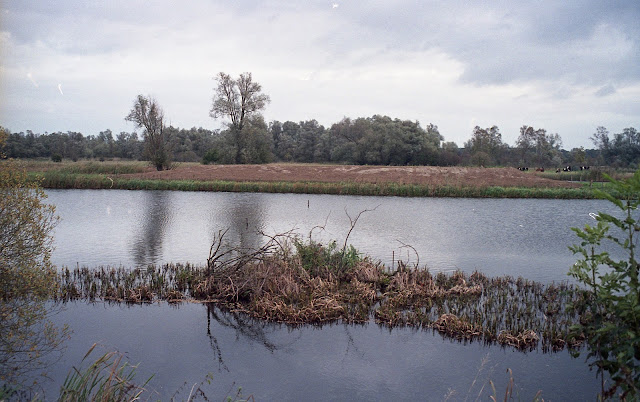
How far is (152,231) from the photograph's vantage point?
835 inches

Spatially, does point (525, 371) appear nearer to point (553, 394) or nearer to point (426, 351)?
point (553, 394)

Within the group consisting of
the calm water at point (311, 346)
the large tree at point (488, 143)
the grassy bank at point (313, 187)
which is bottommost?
the calm water at point (311, 346)

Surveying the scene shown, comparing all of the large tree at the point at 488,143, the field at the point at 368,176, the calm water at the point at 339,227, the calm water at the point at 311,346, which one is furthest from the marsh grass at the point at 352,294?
the large tree at the point at 488,143

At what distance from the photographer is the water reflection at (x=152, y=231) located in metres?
16.0

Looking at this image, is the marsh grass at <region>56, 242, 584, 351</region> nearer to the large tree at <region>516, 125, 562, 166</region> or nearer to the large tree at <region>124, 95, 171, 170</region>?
the large tree at <region>124, 95, 171, 170</region>

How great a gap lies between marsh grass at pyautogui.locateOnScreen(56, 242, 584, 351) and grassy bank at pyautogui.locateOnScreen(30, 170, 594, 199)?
26369 millimetres

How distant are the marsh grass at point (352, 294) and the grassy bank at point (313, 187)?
26369 mm

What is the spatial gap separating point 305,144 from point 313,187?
195 ft

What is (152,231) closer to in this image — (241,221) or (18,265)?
(241,221)

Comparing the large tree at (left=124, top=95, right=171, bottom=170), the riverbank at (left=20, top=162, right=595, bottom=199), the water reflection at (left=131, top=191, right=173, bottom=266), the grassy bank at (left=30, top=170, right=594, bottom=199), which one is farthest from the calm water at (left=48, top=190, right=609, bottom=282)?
the large tree at (left=124, top=95, right=171, bottom=170)

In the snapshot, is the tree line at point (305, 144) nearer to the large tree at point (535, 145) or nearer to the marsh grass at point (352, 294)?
the large tree at point (535, 145)

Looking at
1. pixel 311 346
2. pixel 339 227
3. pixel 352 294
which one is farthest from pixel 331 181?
pixel 311 346

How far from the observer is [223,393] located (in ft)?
24.5

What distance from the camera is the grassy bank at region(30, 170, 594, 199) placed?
130ft
